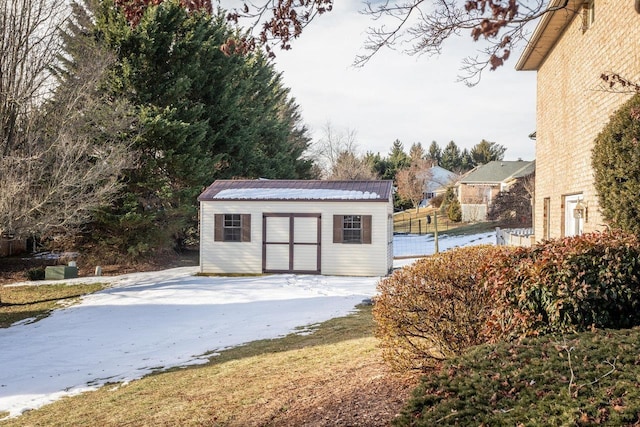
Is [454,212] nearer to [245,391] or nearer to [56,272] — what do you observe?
[56,272]

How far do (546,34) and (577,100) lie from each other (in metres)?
1.86

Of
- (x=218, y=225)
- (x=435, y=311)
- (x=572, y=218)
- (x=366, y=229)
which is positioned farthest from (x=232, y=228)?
(x=435, y=311)

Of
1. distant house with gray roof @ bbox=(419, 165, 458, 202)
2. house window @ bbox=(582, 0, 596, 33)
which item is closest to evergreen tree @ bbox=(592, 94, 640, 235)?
house window @ bbox=(582, 0, 596, 33)

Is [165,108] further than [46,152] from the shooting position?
Yes

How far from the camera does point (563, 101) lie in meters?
9.98

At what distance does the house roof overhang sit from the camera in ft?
28.0

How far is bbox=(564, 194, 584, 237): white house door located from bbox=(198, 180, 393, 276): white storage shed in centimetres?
745

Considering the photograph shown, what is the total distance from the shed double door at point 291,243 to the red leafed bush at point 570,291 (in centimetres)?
1309

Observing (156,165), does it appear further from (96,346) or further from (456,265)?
(456,265)

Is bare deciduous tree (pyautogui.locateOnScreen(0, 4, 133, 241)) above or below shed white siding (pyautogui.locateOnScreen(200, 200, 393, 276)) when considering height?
above

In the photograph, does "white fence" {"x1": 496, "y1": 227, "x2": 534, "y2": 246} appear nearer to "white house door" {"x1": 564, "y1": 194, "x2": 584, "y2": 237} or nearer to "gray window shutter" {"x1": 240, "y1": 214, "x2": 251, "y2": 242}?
"white house door" {"x1": 564, "y1": 194, "x2": 584, "y2": 237}

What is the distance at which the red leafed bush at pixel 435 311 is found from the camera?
4.98m

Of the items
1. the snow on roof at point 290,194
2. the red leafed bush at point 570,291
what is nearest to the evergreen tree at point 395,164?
the snow on roof at point 290,194

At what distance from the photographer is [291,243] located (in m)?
17.8
